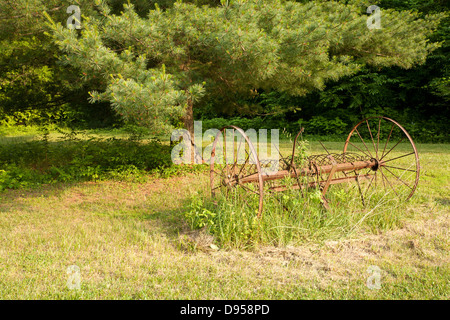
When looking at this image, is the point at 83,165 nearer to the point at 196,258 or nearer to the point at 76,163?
the point at 76,163

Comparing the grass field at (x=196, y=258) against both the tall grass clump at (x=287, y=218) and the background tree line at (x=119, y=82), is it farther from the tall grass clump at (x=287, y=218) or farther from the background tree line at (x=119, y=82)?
the background tree line at (x=119, y=82)

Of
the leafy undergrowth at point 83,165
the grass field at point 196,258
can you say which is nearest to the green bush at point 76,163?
the leafy undergrowth at point 83,165

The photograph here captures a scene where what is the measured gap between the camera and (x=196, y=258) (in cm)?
351

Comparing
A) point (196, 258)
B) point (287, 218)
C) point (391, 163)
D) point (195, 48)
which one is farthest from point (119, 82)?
point (391, 163)

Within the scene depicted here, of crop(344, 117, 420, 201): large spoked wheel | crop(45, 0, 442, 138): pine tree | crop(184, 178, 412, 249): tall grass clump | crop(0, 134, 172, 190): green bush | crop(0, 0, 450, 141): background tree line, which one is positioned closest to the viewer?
crop(184, 178, 412, 249): tall grass clump

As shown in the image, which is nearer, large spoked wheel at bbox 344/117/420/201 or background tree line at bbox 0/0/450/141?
large spoked wheel at bbox 344/117/420/201

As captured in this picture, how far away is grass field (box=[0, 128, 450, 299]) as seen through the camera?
113 inches

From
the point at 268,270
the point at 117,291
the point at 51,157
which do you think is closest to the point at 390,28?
the point at 268,270

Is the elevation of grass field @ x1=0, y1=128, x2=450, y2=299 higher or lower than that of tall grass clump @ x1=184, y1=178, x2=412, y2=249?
lower

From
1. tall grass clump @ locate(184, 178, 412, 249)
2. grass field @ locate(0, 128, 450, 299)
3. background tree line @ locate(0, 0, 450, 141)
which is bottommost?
grass field @ locate(0, 128, 450, 299)

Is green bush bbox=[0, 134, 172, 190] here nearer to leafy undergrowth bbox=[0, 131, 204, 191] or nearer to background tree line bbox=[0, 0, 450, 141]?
leafy undergrowth bbox=[0, 131, 204, 191]

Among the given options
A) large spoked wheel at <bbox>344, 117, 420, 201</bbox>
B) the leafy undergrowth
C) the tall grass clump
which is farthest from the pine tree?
the leafy undergrowth

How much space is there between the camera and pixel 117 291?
2.85 metres

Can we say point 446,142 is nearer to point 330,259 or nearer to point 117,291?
point 330,259
